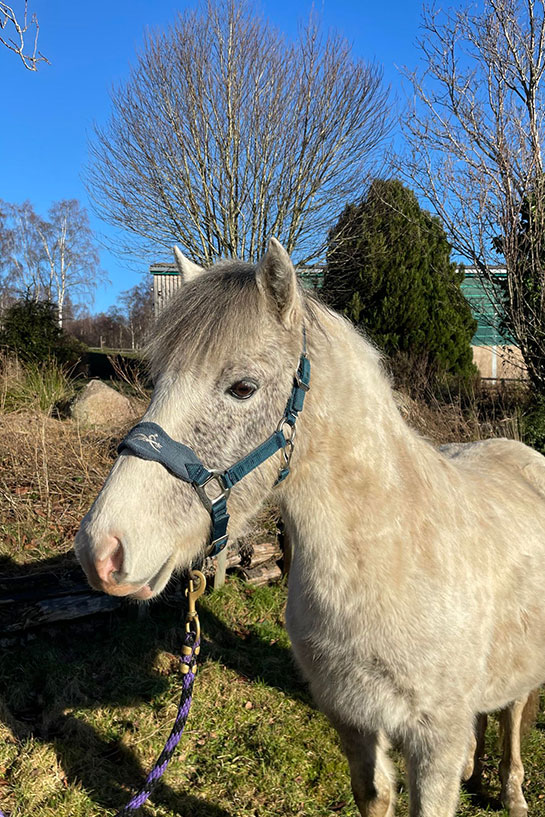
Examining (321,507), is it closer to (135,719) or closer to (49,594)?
(135,719)

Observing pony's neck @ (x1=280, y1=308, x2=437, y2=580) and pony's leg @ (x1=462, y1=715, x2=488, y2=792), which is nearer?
pony's neck @ (x1=280, y1=308, x2=437, y2=580)

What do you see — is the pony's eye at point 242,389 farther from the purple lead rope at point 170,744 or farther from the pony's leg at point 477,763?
the pony's leg at point 477,763

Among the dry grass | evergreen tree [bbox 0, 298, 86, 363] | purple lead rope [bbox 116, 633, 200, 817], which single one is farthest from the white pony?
evergreen tree [bbox 0, 298, 86, 363]

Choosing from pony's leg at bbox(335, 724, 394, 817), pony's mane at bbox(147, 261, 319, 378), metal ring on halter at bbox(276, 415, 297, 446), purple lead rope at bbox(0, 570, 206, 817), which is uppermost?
pony's mane at bbox(147, 261, 319, 378)

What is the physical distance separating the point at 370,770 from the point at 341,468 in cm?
138

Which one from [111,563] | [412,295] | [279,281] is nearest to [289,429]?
[279,281]

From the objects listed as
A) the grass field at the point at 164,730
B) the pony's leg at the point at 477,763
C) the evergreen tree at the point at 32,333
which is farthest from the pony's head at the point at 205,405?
the evergreen tree at the point at 32,333

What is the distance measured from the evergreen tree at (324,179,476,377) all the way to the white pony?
319 inches

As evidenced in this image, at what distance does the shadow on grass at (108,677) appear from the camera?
2.94 m

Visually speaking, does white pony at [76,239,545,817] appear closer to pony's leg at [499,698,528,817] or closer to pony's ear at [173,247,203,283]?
pony's ear at [173,247,203,283]

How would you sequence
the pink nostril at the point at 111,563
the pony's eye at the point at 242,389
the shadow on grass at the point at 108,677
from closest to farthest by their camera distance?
the pink nostril at the point at 111,563 < the pony's eye at the point at 242,389 < the shadow on grass at the point at 108,677

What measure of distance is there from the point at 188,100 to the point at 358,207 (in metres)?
4.29

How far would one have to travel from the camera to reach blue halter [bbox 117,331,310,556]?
148 cm

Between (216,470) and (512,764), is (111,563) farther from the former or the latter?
(512,764)
